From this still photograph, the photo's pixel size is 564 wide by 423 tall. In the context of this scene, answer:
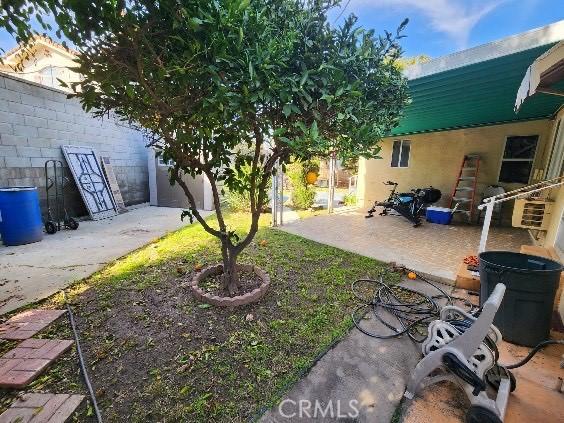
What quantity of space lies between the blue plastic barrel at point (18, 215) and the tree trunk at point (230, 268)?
399 centimetres

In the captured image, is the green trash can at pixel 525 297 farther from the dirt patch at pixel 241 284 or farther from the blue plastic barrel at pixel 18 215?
the blue plastic barrel at pixel 18 215

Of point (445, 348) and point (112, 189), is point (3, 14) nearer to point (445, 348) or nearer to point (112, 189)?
point (445, 348)

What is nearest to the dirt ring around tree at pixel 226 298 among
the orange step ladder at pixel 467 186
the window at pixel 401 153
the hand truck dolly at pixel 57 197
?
the hand truck dolly at pixel 57 197

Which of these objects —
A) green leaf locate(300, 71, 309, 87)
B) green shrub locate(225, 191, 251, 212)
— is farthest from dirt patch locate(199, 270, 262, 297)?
green shrub locate(225, 191, 251, 212)

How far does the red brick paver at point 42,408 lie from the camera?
152 cm

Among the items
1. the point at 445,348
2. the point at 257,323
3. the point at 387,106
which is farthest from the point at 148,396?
the point at 387,106

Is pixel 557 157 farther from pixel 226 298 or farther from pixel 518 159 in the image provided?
pixel 226 298

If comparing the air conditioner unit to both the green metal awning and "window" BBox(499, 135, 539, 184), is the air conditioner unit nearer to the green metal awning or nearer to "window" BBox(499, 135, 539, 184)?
the green metal awning

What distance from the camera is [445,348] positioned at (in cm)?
150

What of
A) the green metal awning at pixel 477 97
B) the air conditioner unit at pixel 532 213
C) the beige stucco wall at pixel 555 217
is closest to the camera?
the beige stucco wall at pixel 555 217

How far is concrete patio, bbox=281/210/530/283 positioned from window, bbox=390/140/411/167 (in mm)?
2402

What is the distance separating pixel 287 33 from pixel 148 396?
8.50 ft

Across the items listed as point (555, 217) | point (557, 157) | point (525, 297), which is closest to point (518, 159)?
point (557, 157)

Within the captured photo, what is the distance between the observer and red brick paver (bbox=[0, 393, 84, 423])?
152cm
